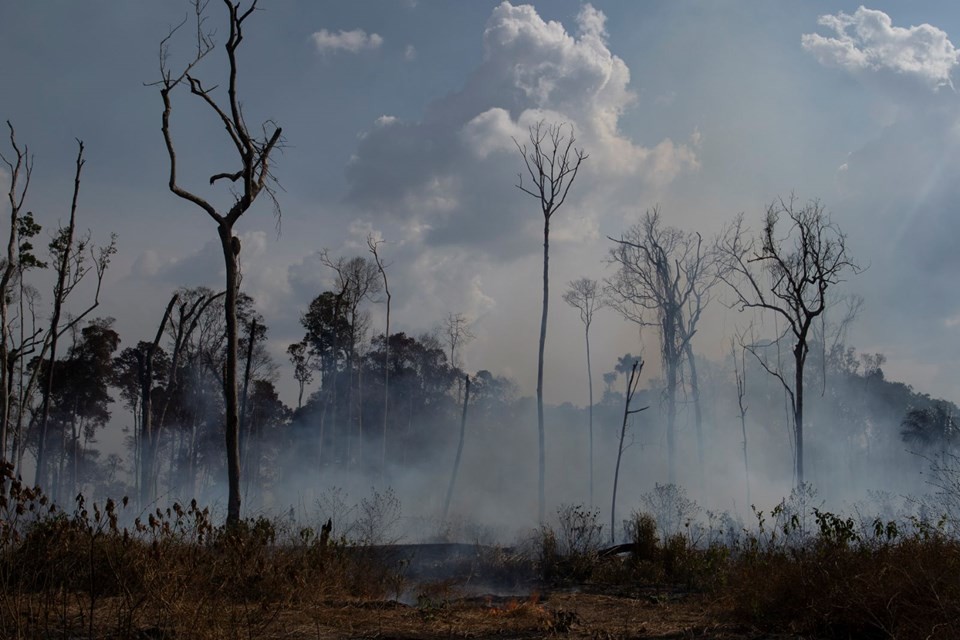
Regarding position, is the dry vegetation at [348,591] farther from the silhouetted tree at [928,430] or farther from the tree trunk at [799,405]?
the silhouetted tree at [928,430]

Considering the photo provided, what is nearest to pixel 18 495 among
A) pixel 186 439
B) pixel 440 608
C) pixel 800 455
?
pixel 440 608

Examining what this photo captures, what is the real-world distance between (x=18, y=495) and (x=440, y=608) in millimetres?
4709

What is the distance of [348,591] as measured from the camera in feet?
30.9

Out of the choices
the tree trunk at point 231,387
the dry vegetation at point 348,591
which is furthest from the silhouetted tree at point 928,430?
the tree trunk at point 231,387

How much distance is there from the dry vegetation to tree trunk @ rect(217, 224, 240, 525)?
6.32 ft

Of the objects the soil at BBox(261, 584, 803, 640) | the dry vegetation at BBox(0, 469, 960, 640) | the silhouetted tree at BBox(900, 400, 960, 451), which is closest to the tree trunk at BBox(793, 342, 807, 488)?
the dry vegetation at BBox(0, 469, 960, 640)

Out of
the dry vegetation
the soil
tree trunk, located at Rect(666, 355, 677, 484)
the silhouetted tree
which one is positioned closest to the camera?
the dry vegetation

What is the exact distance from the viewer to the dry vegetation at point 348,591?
18.2 feet

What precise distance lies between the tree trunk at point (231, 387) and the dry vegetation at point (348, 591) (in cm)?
193

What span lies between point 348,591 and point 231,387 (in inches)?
164

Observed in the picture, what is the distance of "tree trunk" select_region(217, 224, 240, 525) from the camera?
1162 cm

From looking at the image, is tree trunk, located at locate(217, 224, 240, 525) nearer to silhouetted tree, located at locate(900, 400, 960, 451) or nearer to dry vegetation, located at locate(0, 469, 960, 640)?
dry vegetation, located at locate(0, 469, 960, 640)

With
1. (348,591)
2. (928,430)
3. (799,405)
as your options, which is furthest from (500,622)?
(928,430)

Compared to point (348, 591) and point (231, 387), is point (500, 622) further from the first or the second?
point (231, 387)
